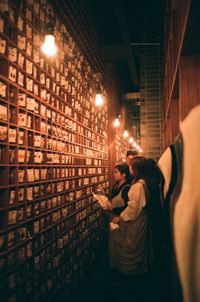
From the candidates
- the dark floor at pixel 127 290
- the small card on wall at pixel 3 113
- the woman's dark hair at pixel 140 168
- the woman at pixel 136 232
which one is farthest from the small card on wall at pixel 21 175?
the dark floor at pixel 127 290

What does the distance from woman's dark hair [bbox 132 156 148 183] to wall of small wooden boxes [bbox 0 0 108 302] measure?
1028 millimetres

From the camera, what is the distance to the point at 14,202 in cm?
254

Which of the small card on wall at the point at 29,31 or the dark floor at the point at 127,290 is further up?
the small card on wall at the point at 29,31

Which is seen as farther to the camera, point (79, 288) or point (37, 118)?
point (79, 288)

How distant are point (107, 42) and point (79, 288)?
691 cm

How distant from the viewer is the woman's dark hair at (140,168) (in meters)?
3.73

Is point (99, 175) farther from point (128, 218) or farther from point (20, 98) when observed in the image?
point (20, 98)

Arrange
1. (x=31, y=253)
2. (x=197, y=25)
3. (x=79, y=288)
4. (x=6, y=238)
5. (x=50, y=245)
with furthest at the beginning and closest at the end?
(x=79, y=288), (x=50, y=245), (x=31, y=253), (x=6, y=238), (x=197, y=25)

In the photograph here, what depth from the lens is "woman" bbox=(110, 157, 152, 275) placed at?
3521 millimetres

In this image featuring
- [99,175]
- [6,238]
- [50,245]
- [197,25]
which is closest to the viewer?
[197,25]

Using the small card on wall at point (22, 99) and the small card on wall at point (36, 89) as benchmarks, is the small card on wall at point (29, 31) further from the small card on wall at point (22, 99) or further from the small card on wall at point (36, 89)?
the small card on wall at point (22, 99)

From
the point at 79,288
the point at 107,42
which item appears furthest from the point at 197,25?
the point at 107,42

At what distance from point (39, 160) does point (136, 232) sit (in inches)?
60.7

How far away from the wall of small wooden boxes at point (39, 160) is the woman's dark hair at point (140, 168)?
1028mm
